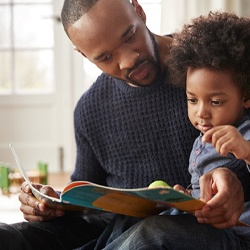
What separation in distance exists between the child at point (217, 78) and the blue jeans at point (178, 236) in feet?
0.47

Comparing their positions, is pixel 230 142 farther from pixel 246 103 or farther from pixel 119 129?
pixel 119 129

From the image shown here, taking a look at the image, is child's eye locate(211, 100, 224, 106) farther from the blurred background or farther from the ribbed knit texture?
the blurred background

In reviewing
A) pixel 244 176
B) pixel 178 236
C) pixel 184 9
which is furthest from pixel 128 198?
pixel 184 9

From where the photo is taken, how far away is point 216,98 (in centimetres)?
131

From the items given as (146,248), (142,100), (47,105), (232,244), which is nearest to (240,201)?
(232,244)

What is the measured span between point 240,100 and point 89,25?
15.6 inches

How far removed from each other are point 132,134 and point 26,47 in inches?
114

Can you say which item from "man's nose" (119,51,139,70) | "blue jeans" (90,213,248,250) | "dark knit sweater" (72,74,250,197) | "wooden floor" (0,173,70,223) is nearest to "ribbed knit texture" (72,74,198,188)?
"dark knit sweater" (72,74,250,197)

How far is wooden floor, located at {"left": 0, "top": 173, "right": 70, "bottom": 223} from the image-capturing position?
2.86 m

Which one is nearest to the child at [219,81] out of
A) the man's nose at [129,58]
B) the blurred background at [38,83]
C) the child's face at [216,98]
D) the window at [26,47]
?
the child's face at [216,98]

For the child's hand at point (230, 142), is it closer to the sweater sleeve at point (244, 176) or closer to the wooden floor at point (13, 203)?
the sweater sleeve at point (244, 176)

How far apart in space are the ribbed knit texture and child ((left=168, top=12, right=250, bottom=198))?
186 mm

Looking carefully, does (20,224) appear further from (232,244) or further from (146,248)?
(232,244)

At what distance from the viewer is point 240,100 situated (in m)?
1.34
